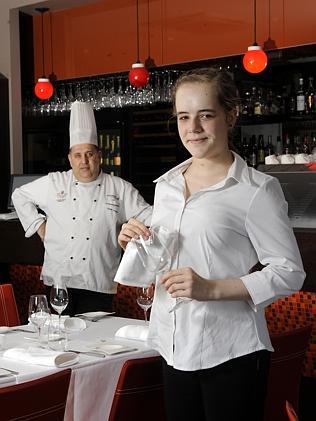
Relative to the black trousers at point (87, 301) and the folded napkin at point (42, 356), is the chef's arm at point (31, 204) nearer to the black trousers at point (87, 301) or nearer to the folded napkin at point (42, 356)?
the black trousers at point (87, 301)

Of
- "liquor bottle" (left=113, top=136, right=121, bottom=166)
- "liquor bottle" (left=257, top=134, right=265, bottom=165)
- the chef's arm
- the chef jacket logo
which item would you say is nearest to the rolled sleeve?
the chef jacket logo

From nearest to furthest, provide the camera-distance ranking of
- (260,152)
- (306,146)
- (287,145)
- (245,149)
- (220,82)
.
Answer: (220,82) → (306,146) → (287,145) → (260,152) → (245,149)

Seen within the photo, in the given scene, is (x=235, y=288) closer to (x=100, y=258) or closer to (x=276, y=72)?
(x=100, y=258)

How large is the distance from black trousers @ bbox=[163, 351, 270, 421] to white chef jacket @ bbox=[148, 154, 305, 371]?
1.1 inches

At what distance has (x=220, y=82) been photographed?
2205 millimetres

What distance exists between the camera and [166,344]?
2221 millimetres

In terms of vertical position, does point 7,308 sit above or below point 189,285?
below

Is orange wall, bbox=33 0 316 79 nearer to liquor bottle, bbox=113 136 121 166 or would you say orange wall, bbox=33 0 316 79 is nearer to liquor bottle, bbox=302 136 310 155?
liquor bottle, bbox=113 136 121 166

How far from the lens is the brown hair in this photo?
2.20 meters

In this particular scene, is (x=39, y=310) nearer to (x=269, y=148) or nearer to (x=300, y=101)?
(x=300, y=101)

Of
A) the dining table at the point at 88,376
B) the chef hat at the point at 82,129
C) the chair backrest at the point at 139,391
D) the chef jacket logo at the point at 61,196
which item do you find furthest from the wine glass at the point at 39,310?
the chef hat at the point at 82,129

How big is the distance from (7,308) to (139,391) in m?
1.57

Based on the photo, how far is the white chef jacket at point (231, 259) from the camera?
2.10m

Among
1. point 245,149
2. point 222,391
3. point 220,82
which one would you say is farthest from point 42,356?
point 245,149
